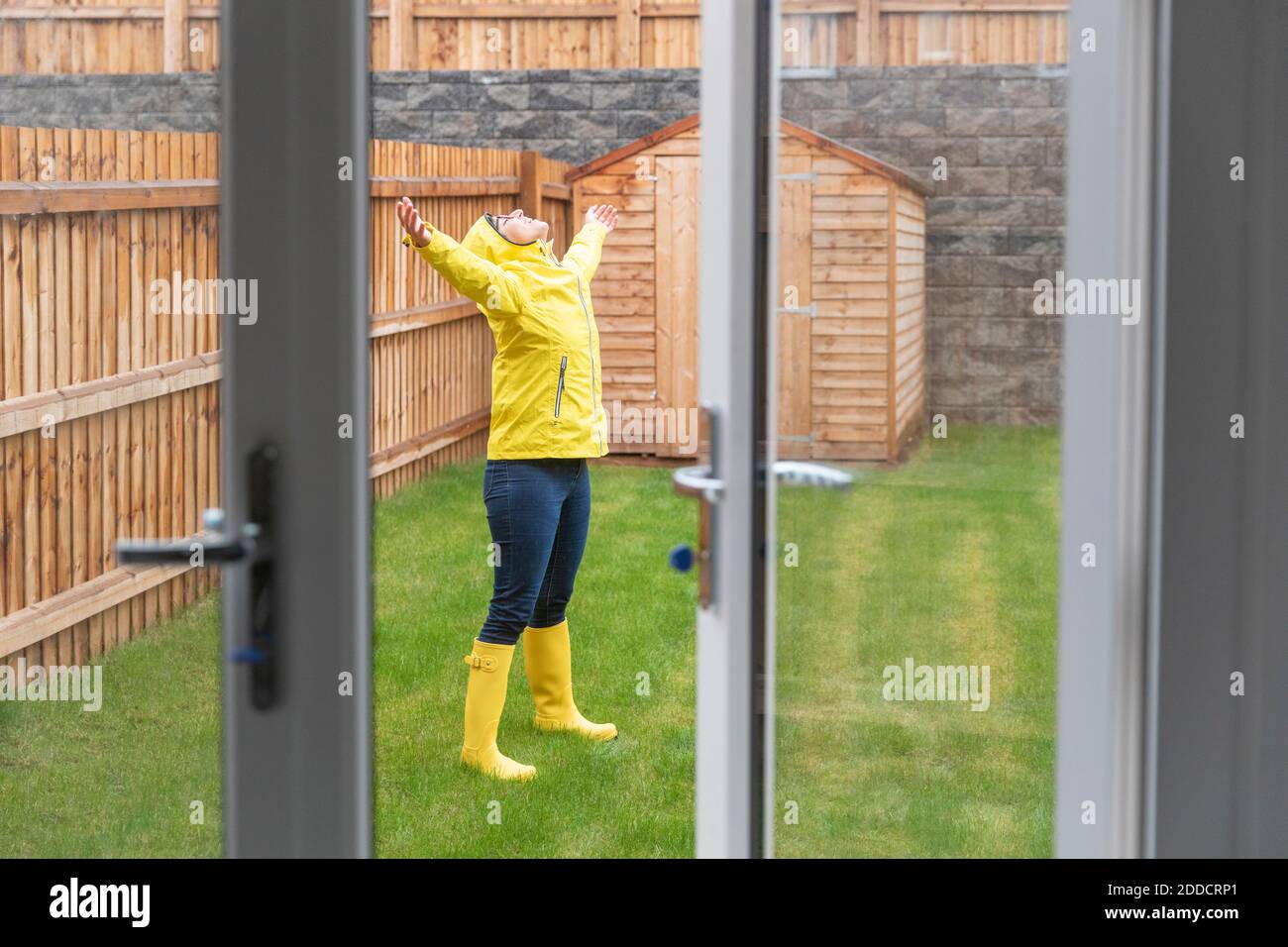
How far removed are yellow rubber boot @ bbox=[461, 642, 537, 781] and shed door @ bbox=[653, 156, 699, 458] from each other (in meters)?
2.76

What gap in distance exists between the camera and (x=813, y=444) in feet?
4.07

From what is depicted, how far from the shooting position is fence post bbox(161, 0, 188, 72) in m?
1.15

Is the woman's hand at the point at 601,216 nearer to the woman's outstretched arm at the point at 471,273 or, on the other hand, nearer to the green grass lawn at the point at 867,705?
the woman's outstretched arm at the point at 471,273

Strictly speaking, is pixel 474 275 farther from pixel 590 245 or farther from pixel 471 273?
pixel 590 245

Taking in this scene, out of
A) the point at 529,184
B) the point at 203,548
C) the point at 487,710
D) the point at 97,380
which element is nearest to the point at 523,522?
the point at 487,710

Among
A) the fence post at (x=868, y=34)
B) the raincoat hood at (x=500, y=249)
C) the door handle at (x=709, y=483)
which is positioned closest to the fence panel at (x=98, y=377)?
the door handle at (x=709, y=483)

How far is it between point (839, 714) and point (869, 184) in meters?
0.48

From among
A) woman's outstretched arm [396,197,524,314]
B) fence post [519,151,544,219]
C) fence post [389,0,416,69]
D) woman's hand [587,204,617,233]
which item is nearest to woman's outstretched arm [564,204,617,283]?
woman's hand [587,204,617,233]

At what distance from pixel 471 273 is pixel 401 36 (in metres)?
2.95

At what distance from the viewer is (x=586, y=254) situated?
115 inches

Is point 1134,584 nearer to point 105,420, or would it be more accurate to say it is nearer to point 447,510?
point 105,420

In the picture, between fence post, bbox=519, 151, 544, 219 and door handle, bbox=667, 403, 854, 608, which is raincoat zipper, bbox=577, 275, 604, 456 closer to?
door handle, bbox=667, 403, 854, 608

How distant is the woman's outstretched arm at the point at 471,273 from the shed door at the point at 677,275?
2.75m
